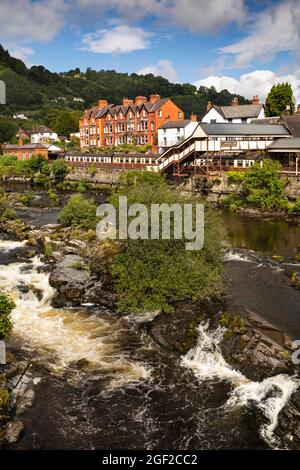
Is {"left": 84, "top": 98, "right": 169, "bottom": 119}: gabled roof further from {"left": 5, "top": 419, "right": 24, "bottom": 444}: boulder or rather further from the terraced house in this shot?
{"left": 5, "top": 419, "right": 24, "bottom": 444}: boulder

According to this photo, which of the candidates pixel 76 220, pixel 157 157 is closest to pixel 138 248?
pixel 76 220

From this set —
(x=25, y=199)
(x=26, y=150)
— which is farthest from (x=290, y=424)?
(x=26, y=150)

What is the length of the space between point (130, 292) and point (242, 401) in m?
11.2

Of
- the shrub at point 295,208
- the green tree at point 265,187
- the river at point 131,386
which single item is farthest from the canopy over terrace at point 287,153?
the river at point 131,386

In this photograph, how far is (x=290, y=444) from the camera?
59.8 feet

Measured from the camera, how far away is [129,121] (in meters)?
104

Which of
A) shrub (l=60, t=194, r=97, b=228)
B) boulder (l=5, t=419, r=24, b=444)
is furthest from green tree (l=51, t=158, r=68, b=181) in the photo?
boulder (l=5, t=419, r=24, b=444)

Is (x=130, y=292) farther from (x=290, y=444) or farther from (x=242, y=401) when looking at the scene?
(x=290, y=444)

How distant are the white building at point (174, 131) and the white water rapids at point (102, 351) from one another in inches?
2331

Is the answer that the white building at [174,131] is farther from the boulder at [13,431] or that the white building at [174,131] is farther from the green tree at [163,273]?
the boulder at [13,431]

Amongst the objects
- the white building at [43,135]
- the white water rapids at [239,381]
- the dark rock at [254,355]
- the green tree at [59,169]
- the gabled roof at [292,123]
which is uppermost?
the white building at [43,135]

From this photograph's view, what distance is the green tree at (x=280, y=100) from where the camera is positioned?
88812 mm

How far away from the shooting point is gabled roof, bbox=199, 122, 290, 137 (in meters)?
69.2
